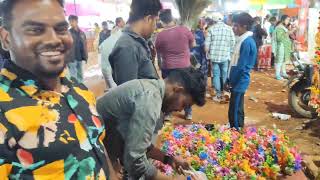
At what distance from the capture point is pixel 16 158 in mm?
1416

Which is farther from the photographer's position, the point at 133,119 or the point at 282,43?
the point at 282,43

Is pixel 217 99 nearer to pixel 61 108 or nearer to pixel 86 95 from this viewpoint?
pixel 86 95

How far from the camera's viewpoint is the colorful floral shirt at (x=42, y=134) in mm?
1413

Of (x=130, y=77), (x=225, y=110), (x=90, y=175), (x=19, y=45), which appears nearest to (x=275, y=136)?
(x=130, y=77)

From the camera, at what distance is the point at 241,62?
5.29 metres

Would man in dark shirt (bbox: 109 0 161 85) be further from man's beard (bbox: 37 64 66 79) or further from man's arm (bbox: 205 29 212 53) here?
man's arm (bbox: 205 29 212 53)

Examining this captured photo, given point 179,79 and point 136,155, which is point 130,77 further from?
point 136,155

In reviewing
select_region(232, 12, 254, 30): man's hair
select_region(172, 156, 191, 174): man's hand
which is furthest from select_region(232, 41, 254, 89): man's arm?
select_region(172, 156, 191, 174): man's hand

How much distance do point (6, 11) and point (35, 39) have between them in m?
0.16

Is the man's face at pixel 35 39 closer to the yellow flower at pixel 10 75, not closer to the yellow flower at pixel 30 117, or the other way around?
the yellow flower at pixel 10 75

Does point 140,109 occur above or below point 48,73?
below

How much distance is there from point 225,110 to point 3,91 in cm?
686

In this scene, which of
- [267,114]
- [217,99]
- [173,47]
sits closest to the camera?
→ [173,47]

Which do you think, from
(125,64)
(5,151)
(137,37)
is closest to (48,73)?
(5,151)
